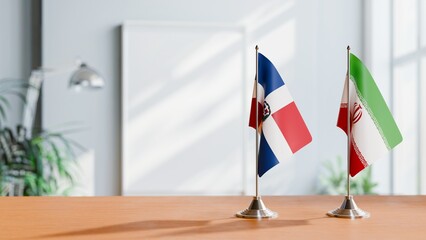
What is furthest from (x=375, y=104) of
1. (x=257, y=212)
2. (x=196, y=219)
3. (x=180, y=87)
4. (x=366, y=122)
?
(x=180, y=87)

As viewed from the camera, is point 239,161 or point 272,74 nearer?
point 272,74

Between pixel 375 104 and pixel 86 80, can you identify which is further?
pixel 86 80

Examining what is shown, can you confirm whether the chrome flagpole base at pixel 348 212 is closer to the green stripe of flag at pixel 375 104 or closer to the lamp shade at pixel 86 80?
the green stripe of flag at pixel 375 104

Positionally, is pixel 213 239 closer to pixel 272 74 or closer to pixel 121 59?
pixel 272 74

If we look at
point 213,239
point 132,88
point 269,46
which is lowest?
point 213,239

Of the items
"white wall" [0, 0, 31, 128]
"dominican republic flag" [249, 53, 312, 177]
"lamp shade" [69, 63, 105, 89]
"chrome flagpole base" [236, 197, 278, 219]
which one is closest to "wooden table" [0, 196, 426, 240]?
"chrome flagpole base" [236, 197, 278, 219]

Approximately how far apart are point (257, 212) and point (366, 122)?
34 cm

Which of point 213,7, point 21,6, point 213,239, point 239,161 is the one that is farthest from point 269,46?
point 213,239

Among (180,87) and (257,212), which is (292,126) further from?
(180,87)

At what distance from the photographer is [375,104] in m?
1.62

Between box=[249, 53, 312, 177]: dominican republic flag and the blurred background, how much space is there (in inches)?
166

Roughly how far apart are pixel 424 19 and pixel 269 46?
1.31m

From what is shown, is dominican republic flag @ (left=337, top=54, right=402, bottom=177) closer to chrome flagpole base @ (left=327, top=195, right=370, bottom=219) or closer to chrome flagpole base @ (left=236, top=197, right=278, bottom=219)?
chrome flagpole base @ (left=327, top=195, right=370, bottom=219)

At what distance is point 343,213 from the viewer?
Result: 1.54m
